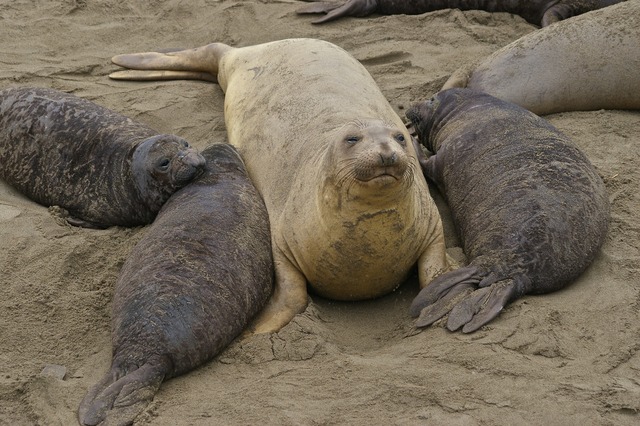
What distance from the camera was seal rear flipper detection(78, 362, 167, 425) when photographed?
4.01 metres

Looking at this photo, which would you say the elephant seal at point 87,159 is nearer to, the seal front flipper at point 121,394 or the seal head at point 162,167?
the seal head at point 162,167

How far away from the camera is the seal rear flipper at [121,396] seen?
401 cm

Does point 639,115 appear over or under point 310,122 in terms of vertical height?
under

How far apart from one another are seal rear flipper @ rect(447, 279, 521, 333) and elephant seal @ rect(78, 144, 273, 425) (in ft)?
3.09

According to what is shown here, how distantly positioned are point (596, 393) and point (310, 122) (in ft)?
7.64

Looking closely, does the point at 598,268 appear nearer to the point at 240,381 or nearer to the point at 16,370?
the point at 240,381

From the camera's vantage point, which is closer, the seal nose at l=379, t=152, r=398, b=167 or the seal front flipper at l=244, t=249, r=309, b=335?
the seal nose at l=379, t=152, r=398, b=167

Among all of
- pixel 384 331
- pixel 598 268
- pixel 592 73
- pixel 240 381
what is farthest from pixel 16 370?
pixel 592 73

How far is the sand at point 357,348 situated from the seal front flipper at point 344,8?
175 cm

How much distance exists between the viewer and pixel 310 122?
18.3ft

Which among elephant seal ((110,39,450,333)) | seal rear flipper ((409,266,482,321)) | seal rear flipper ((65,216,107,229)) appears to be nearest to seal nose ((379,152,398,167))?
elephant seal ((110,39,450,333))

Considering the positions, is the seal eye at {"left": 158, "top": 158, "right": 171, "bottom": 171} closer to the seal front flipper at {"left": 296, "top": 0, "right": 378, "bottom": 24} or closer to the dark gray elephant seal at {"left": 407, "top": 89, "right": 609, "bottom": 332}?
the dark gray elephant seal at {"left": 407, "top": 89, "right": 609, "bottom": 332}

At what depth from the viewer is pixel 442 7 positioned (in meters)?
8.46

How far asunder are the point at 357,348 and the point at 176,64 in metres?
3.53
